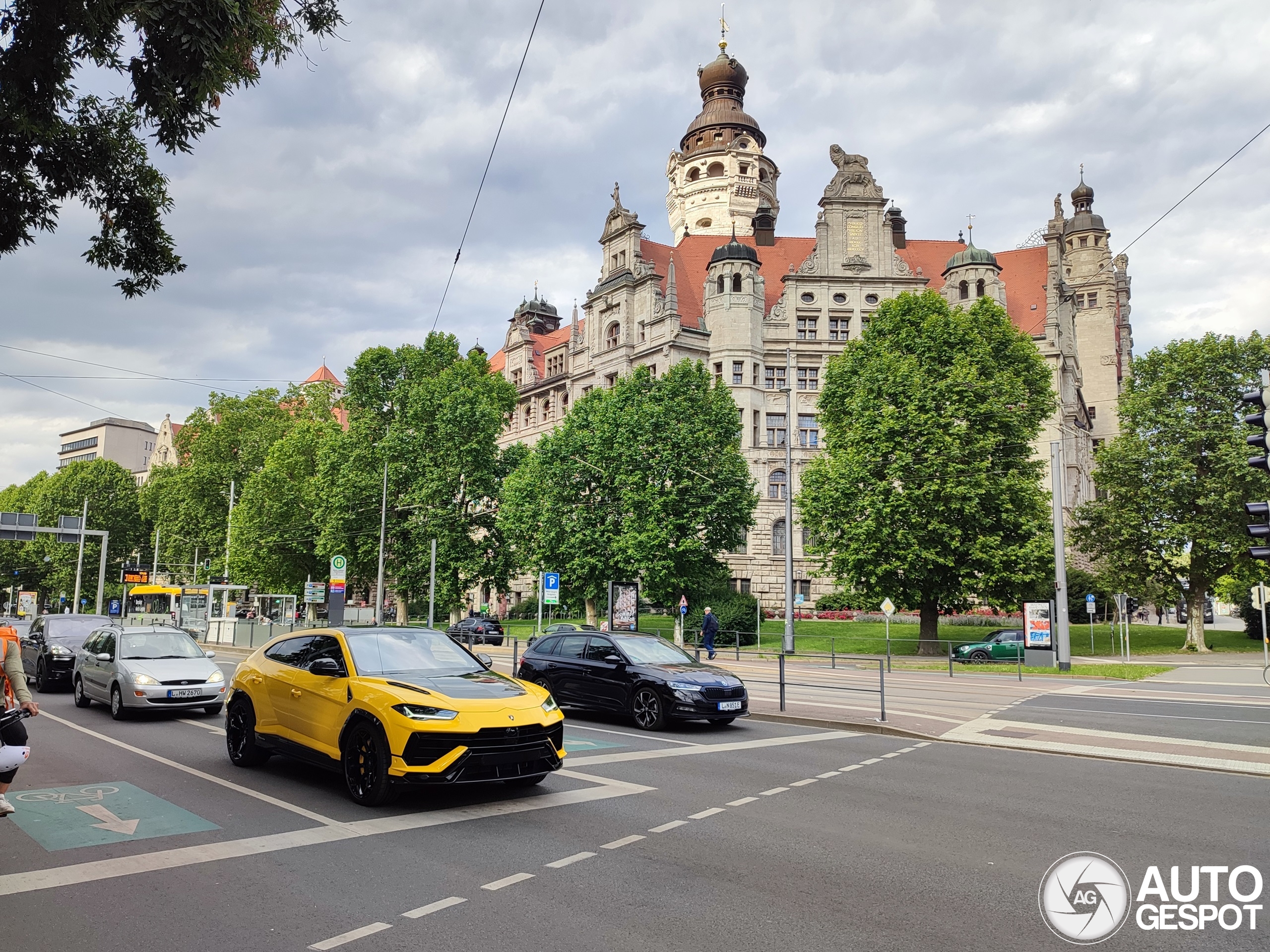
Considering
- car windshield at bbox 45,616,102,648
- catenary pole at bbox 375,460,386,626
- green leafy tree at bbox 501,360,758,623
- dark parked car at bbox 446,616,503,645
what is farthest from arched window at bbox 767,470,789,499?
car windshield at bbox 45,616,102,648

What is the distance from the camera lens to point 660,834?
277 inches

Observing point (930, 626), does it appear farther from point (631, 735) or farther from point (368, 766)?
point (368, 766)

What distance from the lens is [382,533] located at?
44.1 m

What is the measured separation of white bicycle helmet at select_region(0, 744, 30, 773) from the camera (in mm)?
6168

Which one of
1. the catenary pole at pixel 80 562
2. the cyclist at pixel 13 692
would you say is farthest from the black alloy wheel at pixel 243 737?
the catenary pole at pixel 80 562

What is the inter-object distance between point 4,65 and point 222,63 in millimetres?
2318

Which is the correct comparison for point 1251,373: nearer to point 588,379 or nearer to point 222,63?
point 588,379

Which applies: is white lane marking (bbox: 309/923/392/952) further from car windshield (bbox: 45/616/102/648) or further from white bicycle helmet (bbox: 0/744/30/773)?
car windshield (bbox: 45/616/102/648)

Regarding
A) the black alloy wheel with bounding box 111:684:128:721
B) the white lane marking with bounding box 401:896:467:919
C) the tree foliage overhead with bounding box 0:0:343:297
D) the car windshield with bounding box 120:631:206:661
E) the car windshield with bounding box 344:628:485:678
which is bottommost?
the black alloy wheel with bounding box 111:684:128:721

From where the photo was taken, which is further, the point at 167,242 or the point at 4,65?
the point at 167,242

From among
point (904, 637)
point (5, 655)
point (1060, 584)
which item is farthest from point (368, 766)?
point (904, 637)

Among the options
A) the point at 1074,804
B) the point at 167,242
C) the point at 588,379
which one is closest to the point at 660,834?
the point at 1074,804

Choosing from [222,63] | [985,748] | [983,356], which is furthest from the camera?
[983,356]

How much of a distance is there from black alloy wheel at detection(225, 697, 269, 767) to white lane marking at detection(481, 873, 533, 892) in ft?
16.3
